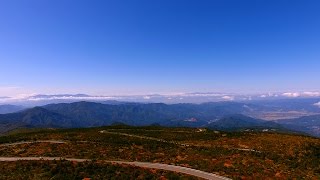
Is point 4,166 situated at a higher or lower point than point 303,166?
higher

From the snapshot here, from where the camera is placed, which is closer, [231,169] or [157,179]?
[157,179]

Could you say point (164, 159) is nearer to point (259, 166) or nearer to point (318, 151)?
point (259, 166)

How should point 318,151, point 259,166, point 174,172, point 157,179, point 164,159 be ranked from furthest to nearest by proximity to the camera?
point 318,151 → point 164,159 → point 259,166 → point 174,172 → point 157,179

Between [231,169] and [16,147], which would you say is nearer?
[231,169]

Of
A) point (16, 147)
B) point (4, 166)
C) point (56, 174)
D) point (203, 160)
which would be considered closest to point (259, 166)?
point (203, 160)

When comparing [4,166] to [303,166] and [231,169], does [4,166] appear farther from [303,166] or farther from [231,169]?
[303,166]

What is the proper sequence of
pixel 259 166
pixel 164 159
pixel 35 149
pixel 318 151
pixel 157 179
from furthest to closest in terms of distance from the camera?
pixel 318 151
pixel 35 149
pixel 164 159
pixel 259 166
pixel 157 179

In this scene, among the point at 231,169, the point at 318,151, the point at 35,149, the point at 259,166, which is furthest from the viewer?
the point at 318,151

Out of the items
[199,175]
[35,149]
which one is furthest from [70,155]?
[199,175]

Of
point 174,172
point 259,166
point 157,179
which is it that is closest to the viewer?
point 157,179
